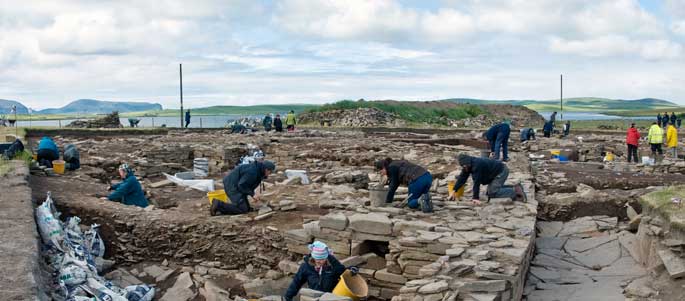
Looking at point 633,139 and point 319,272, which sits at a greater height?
point 633,139

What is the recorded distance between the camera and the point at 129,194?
1066cm

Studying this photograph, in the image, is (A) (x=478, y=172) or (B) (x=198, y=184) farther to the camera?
(B) (x=198, y=184)

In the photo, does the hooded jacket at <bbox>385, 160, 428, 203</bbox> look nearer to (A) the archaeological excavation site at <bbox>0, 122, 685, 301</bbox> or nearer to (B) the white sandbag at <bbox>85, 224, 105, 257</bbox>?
(A) the archaeological excavation site at <bbox>0, 122, 685, 301</bbox>

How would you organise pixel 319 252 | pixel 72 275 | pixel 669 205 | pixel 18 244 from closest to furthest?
pixel 18 244
pixel 319 252
pixel 72 275
pixel 669 205

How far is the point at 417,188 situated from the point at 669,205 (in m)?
3.52

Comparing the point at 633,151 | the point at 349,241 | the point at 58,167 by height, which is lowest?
the point at 349,241

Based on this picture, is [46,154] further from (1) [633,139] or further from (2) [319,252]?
(1) [633,139]

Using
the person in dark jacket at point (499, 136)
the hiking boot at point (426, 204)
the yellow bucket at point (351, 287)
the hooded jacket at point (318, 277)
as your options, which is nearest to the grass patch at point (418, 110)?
the person in dark jacket at point (499, 136)

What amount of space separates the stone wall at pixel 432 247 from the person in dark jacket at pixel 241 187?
144cm

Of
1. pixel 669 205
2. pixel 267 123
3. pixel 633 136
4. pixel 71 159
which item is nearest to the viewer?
pixel 669 205

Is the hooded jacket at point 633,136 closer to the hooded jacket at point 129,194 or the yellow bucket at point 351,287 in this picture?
the yellow bucket at point 351,287

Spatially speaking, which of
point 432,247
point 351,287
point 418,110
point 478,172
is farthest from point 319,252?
point 418,110

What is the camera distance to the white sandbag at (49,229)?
7820mm

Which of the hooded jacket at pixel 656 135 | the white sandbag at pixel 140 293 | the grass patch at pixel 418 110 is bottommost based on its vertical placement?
the white sandbag at pixel 140 293
